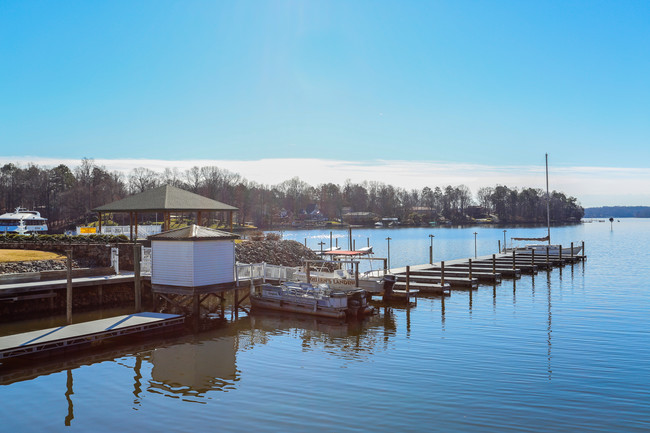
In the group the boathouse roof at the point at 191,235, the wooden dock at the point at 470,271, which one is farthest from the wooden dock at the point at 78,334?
the wooden dock at the point at 470,271

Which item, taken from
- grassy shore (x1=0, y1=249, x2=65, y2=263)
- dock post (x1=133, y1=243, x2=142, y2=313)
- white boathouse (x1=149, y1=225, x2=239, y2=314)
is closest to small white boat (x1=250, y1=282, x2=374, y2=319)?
white boathouse (x1=149, y1=225, x2=239, y2=314)

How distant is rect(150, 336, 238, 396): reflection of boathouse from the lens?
13.4m

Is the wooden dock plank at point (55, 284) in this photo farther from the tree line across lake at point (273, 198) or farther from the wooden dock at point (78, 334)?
the tree line across lake at point (273, 198)

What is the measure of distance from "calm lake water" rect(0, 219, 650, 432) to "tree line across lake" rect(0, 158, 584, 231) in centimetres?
5932

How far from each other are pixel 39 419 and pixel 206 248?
33.2 ft

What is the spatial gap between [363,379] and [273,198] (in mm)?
132787

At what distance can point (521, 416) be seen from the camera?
35.3 feet

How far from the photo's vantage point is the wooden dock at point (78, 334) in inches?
590

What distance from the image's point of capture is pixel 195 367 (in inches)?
597

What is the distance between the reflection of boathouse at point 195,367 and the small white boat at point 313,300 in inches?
186

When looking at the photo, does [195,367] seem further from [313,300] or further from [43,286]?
[43,286]

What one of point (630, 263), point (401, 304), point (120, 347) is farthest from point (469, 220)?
point (120, 347)

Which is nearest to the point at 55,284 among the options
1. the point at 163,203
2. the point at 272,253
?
the point at 163,203

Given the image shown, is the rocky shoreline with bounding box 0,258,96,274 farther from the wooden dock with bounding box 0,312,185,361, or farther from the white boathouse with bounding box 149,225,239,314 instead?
the wooden dock with bounding box 0,312,185,361
